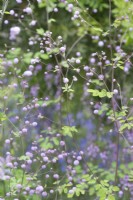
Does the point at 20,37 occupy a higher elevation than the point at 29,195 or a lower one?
higher

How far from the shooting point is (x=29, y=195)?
9.89 ft

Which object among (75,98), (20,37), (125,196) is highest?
(20,37)

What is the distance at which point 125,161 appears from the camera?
421 centimetres

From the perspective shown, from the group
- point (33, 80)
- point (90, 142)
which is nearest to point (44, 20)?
point (33, 80)

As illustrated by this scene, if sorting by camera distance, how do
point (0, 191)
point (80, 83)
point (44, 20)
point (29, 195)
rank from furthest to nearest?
point (44, 20) < point (80, 83) < point (0, 191) < point (29, 195)

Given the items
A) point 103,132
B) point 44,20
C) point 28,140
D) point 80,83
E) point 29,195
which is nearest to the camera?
point 29,195

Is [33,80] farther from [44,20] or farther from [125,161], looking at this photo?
[125,161]

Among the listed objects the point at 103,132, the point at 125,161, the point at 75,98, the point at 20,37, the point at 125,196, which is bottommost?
the point at 125,196

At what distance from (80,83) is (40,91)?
1.52ft

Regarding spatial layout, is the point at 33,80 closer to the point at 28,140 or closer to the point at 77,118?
the point at 77,118

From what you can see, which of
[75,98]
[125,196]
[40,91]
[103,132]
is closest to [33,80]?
[40,91]

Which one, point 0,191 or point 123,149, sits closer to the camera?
point 0,191

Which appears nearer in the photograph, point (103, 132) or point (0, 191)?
point (0, 191)

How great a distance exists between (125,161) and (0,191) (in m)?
1.42
